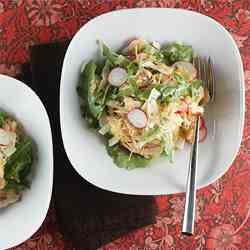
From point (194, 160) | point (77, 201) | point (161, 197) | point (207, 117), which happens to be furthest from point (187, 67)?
point (77, 201)

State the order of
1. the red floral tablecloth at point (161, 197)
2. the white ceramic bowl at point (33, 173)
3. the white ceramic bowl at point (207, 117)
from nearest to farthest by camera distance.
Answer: the white ceramic bowl at point (33, 173) → the white ceramic bowl at point (207, 117) → the red floral tablecloth at point (161, 197)

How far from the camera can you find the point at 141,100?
1.49m

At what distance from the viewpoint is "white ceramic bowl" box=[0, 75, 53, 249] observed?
137 centimetres

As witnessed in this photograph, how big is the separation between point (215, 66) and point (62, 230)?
665 mm

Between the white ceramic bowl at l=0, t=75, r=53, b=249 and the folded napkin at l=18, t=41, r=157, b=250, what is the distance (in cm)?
15

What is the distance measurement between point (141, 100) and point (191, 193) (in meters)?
0.29

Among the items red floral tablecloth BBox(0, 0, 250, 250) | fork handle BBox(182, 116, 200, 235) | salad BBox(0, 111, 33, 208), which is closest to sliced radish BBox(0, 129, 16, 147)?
salad BBox(0, 111, 33, 208)

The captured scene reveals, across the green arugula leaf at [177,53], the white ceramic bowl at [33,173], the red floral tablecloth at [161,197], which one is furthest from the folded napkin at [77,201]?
the green arugula leaf at [177,53]

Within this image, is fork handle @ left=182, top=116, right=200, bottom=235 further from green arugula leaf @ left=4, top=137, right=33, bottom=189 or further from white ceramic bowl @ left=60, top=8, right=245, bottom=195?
green arugula leaf @ left=4, top=137, right=33, bottom=189

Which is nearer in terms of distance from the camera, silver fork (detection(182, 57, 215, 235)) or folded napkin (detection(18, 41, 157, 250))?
silver fork (detection(182, 57, 215, 235))

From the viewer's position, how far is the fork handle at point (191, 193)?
142cm

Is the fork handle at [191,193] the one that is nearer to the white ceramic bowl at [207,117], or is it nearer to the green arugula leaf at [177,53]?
the white ceramic bowl at [207,117]

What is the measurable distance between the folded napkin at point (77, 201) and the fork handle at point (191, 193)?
6.5 inches

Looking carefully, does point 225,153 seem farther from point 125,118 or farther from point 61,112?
point 61,112
